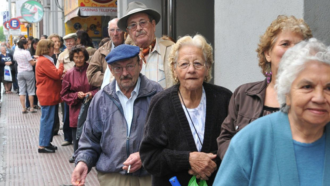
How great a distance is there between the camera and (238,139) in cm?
220

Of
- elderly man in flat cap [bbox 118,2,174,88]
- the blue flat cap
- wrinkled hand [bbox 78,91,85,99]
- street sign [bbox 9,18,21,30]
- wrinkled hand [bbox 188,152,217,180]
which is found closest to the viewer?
wrinkled hand [bbox 188,152,217,180]

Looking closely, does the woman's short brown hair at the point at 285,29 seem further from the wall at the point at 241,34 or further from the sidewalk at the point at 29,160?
the sidewalk at the point at 29,160

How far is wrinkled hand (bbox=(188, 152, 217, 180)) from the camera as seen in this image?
10.5 feet

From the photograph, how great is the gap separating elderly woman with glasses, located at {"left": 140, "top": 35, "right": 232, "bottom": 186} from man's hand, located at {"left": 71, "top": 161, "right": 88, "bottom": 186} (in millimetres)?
504

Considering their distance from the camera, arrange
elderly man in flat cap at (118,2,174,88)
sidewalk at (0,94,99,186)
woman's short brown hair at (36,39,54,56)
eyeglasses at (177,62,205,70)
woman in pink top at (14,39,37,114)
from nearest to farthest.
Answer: eyeglasses at (177,62,205,70) → elderly man in flat cap at (118,2,174,88) → sidewalk at (0,94,99,186) → woman's short brown hair at (36,39,54,56) → woman in pink top at (14,39,37,114)

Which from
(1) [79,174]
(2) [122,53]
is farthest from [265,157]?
(2) [122,53]

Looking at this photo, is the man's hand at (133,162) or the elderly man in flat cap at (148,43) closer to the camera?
the man's hand at (133,162)

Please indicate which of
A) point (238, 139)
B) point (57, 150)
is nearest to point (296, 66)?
point (238, 139)

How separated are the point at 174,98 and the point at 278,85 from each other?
1238mm

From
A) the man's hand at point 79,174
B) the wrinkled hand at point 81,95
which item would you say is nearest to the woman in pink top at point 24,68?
the wrinkled hand at point 81,95

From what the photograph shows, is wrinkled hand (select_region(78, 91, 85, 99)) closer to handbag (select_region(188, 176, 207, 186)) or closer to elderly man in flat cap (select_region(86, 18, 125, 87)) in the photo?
elderly man in flat cap (select_region(86, 18, 125, 87))

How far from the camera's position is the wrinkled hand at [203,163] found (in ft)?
10.5

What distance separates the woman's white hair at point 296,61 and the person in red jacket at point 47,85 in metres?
7.22

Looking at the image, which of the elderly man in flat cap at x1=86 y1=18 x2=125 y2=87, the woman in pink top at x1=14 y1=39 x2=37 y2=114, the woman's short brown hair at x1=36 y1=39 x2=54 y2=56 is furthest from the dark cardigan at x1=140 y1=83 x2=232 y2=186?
the woman in pink top at x1=14 y1=39 x2=37 y2=114
